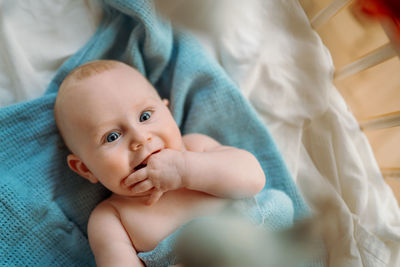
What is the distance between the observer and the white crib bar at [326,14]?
58cm

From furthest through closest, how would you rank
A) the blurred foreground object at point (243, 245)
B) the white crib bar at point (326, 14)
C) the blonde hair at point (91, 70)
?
1. the blonde hair at point (91, 70)
2. the white crib bar at point (326, 14)
3. the blurred foreground object at point (243, 245)

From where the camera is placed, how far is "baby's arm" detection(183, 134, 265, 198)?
27.0 inches

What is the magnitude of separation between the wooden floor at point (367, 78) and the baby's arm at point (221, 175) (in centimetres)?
25

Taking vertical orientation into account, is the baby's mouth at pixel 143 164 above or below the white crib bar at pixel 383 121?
A: below

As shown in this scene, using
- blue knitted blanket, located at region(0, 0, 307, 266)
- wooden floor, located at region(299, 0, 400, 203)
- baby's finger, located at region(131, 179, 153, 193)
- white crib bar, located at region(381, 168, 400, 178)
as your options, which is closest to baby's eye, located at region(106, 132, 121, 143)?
baby's finger, located at region(131, 179, 153, 193)

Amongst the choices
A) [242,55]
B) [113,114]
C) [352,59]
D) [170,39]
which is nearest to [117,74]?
[113,114]

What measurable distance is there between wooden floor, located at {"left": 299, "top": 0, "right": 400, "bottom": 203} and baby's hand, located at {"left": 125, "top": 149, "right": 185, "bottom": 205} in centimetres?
37

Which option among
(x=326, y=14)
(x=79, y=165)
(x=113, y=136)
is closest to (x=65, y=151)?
(x=79, y=165)

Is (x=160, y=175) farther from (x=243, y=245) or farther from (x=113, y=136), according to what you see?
(x=243, y=245)

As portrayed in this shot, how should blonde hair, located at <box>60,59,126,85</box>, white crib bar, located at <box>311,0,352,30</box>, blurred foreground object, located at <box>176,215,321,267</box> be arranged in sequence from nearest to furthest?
1. blurred foreground object, located at <box>176,215,321,267</box>
2. white crib bar, located at <box>311,0,352,30</box>
3. blonde hair, located at <box>60,59,126,85</box>

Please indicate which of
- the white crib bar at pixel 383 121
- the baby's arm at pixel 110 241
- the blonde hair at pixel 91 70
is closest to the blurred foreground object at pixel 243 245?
the baby's arm at pixel 110 241

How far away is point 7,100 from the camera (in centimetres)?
85

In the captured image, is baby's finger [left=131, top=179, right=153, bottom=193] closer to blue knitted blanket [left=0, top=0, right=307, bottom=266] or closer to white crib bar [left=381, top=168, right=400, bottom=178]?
blue knitted blanket [left=0, top=0, right=307, bottom=266]

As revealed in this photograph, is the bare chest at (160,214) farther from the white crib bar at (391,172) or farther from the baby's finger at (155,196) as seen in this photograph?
the white crib bar at (391,172)
